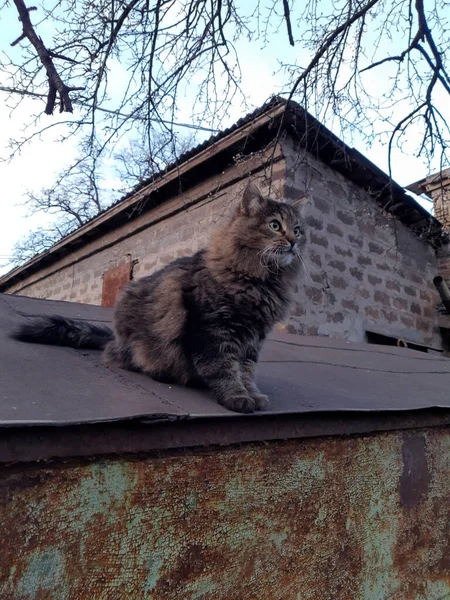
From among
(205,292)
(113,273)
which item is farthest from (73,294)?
(205,292)

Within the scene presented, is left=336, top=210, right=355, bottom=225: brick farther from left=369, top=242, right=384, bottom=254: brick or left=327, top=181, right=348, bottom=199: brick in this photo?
left=369, top=242, right=384, bottom=254: brick

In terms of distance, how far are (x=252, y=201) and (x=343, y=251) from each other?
4.18m

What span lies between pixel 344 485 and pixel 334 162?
16.5 feet

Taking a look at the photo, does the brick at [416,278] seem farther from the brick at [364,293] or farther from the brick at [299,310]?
the brick at [299,310]

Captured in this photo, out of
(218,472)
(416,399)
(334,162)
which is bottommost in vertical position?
(218,472)

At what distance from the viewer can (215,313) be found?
2.14 m

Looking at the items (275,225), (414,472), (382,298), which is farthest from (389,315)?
(275,225)

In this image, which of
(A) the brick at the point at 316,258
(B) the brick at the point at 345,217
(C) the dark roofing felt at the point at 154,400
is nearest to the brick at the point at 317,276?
(A) the brick at the point at 316,258

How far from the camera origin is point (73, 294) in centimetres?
981

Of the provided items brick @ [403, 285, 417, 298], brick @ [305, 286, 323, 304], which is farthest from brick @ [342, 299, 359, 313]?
brick @ [403, 285, 417, 298]

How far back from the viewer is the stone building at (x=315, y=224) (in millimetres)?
5766

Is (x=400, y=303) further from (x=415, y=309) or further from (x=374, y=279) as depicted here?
(x=374, y=279)

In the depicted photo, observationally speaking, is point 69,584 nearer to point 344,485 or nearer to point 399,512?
point 344,485

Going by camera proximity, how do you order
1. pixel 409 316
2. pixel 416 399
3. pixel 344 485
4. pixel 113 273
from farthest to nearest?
pixel 113 273 < pixel 409 316 < pixel 416 399 < pixel 344 485
